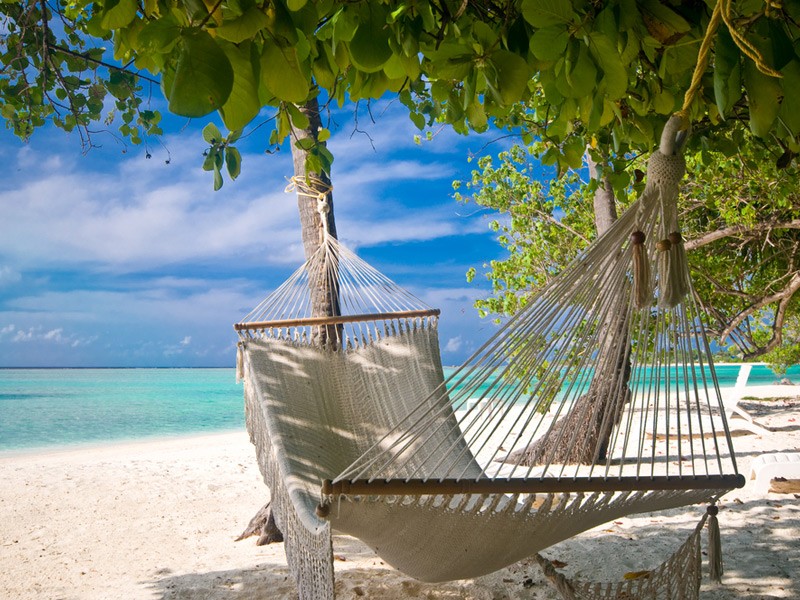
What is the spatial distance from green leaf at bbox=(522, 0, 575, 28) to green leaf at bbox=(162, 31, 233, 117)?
349 millimetres

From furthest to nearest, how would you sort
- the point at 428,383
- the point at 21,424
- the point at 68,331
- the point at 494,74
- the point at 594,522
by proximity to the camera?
the point at 68,331 → the point at 21,424 → the point at 428,383 → the point at 594,522 → the point at 494,74

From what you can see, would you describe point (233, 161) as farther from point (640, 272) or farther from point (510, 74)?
point (640, 272)

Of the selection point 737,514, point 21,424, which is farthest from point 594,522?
point 21,424

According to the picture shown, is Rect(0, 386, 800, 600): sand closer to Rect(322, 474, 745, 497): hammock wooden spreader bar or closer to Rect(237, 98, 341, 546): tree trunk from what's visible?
Rect(237, 98, 341, 546): tree trunk

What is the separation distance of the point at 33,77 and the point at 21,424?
40.2 feet

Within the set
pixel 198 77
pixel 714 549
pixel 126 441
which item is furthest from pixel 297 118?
pixel 126 441

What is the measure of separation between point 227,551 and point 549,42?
8.96 feet

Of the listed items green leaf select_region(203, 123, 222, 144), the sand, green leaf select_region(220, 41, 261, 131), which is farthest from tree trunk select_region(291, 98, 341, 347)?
green leaf select_region(220, 41, 261, 131)

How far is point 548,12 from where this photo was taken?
71 centimetres

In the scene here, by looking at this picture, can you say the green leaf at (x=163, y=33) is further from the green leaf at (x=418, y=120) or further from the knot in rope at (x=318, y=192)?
the knot in rope at (x=318, y=192)

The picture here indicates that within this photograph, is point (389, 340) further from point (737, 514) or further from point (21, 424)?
point (21, 424)

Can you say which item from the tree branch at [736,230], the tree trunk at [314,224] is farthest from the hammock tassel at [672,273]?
the tree branch at [736,230]

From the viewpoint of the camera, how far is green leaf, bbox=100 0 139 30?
2.23 ft

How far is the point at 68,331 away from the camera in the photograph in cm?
3136
